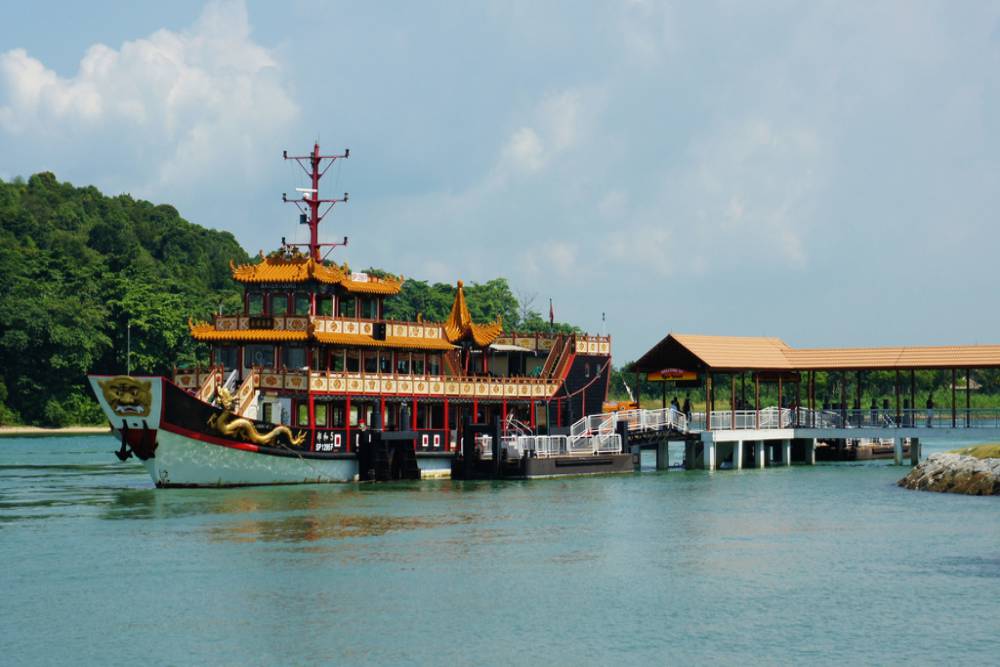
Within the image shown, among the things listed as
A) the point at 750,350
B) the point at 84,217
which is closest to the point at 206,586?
the point at 750,350

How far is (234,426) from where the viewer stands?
52.8 metres

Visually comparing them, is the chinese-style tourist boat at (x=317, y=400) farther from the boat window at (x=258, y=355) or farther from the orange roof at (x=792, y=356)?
the orange roof at (x=792, y=356)

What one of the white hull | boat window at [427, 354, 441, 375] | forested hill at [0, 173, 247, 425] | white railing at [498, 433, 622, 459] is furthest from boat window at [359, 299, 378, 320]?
forested hill at [0, 173, 247, 425]

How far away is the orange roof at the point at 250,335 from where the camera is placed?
5694 cm

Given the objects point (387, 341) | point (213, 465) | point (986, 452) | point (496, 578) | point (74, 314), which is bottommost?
point (496, 578)

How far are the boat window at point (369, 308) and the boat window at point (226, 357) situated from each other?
5603mm

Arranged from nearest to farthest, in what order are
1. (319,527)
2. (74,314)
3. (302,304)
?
(319,527) < (302,304) < (74,314)

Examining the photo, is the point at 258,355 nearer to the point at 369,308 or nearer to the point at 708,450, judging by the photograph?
the point at 369,308

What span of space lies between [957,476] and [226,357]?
28.1m

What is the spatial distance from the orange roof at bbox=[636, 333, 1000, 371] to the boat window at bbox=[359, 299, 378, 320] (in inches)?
518

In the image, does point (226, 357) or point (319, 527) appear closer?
point (319, 527)

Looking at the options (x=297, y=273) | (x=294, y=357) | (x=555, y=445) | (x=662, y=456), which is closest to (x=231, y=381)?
(x=294, y=357)

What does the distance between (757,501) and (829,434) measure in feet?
60.3

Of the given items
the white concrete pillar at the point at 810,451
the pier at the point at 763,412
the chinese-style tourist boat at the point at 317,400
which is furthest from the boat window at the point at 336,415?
the white concrete pillar at the point at 810,451
